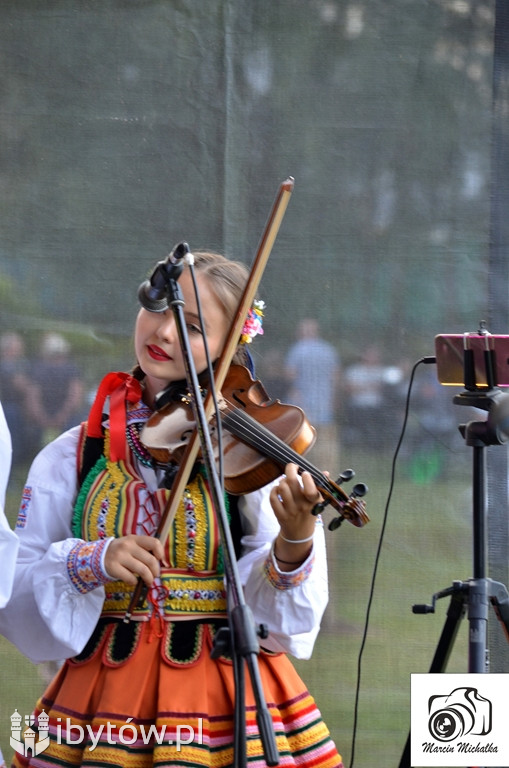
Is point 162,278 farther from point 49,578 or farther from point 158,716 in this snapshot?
point 158,716

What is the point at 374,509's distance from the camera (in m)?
2.64

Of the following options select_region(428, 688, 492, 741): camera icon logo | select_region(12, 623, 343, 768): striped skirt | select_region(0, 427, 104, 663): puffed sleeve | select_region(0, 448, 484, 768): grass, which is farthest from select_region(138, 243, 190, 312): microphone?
select_region(0, 448, 484, 768): grass

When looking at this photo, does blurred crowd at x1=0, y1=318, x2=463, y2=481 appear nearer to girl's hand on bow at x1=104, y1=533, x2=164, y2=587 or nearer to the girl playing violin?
the girl playing violin

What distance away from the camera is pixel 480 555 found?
1.95 m

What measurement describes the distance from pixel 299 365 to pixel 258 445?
878 mm

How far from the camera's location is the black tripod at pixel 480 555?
1.90 m

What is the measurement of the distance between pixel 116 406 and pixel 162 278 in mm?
419

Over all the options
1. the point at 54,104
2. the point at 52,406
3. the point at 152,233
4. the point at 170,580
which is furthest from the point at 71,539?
the point at 54,104

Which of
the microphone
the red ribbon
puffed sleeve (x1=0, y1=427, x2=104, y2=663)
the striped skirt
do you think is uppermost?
the microphone

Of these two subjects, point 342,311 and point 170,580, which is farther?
point 342,311

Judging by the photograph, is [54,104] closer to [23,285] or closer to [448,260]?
[23,285]

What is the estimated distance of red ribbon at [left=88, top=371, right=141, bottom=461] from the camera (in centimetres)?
185

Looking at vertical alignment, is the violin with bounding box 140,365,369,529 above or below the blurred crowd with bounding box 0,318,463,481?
below

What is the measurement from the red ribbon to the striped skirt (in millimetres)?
329
